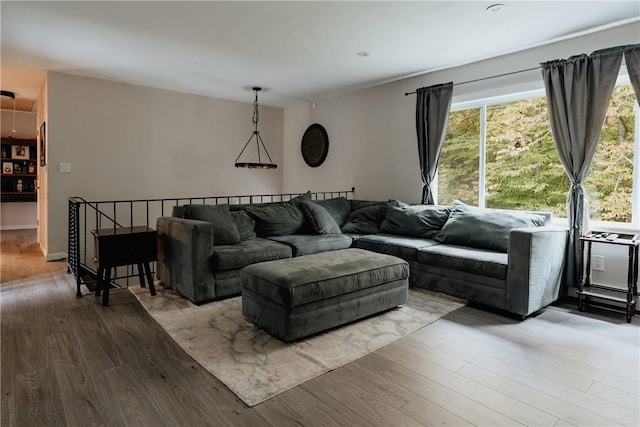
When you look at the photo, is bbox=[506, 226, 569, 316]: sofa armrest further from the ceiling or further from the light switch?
the light switch

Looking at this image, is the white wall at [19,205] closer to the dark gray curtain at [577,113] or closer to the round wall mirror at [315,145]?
the round wall mirror at [315,145]

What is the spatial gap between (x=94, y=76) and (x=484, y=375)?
5480 mm

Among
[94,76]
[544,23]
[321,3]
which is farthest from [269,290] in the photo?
[94,76]

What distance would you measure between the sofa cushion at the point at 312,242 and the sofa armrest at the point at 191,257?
90 centimetres

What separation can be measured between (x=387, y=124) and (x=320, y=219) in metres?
1.75

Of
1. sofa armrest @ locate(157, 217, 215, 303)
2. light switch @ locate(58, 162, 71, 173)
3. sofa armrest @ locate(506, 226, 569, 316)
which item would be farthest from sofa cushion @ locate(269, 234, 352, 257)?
light switch @ locate(58, 162, 71, 173)

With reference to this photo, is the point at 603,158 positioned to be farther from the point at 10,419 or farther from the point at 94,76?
the point at 94,76

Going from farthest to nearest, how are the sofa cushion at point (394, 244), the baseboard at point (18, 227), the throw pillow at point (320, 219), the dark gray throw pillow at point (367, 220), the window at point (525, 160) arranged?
the baseboard at point (18, 227)
the dark gray throw pillow at point (367, 220)
the throw pillow at point (320, 219)
the sofa cushion at point (394, 244)
the window at point (525, 160)

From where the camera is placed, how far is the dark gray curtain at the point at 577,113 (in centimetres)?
317

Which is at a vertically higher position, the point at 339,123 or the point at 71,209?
the point at 339,123

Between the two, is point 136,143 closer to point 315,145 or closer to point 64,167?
point 64,167

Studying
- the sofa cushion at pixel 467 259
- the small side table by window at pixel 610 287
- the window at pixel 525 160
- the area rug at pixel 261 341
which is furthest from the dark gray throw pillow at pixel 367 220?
the small side table by window at pixel 610 287

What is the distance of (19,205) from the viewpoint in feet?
26.4

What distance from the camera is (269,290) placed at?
8.29ft
